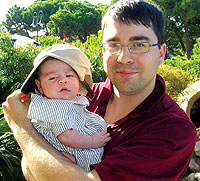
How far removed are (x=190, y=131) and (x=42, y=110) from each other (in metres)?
0.96

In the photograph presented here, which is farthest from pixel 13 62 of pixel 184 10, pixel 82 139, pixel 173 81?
pixel 184 10

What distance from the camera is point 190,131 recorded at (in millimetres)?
1648

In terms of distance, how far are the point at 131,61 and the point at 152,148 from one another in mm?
696

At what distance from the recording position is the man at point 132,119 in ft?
5.07

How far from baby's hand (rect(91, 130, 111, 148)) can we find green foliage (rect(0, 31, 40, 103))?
166 inches

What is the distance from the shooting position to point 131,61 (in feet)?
6.48

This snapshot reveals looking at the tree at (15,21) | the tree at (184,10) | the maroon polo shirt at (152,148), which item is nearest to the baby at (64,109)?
the maroon polo shirt at (152,148)

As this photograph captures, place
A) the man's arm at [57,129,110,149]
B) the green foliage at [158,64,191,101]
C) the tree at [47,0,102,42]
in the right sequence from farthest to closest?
the tree at [47,0,102,42], the green foliage at [158,64,191,101], the man's arm at [57,129,110,149]

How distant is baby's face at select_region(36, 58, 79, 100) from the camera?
1923 millimetres

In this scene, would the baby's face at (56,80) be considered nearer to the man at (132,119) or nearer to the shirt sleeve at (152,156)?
the man at (132,119)

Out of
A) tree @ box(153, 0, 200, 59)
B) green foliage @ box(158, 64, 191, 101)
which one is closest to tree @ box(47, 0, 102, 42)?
tree @ box(153, 0, 200, 59)

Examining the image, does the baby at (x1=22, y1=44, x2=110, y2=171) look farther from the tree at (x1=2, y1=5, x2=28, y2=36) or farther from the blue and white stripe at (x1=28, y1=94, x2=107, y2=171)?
the tree at (x1=2, y1=5, x2=28, y2=36)

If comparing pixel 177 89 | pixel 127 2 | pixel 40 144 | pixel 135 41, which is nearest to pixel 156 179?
pixel 40 144

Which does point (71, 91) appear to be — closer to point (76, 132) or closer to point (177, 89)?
point (76, 132)
